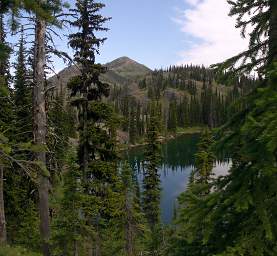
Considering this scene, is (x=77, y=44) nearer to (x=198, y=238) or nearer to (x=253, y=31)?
(x=253, y=31)

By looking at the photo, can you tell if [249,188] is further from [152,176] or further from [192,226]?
[152,176]

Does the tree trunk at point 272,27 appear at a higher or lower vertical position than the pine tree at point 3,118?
higher

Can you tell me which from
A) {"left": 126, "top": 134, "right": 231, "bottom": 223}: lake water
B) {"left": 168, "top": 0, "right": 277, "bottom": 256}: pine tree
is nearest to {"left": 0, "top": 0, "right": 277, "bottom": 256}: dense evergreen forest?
{"left": 168, "top": 0, "right": 277, "bottom": 256}: pine tree

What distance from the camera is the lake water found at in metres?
74.1

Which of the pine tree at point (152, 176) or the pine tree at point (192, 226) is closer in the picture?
the pine tree at point (192, 226)

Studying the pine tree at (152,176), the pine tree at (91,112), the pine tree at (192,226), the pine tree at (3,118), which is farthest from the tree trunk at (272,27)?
the pine tree at (152,176)

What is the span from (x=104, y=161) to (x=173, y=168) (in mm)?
88473

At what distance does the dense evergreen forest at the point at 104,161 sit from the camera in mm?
5500

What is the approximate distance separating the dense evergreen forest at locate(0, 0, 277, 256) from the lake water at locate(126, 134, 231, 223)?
32.1 metres

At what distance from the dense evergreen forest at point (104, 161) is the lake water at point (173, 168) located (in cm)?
3207

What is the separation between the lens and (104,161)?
71.7 feet

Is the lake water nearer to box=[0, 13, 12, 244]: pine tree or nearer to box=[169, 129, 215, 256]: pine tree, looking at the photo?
box=[0, 13, 12, 244]: pine tree

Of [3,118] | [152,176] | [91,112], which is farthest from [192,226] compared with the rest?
[152,176]

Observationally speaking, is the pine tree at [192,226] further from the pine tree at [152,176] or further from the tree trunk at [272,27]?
the pine tree at [152,176]
